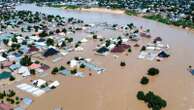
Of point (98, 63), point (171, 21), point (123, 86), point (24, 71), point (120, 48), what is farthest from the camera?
point (171, 21)

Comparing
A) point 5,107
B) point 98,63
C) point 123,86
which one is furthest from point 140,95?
point 5,107

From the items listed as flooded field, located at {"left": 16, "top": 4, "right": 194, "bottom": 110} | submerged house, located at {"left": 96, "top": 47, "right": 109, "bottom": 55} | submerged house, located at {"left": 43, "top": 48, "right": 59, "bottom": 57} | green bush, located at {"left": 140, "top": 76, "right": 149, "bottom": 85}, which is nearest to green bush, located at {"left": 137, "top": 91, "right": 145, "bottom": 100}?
flooded field, located at {"left": 16, "top": 4, "right": 194, "bottom": 110}

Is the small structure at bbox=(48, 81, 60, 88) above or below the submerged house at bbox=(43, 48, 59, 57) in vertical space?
below

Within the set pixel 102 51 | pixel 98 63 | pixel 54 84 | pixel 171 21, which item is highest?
pixel 171 21

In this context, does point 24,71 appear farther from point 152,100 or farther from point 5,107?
point 152,100

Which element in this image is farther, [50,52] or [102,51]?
[102,51]

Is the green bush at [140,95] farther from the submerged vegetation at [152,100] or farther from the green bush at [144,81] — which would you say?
the green bush at [144,81]

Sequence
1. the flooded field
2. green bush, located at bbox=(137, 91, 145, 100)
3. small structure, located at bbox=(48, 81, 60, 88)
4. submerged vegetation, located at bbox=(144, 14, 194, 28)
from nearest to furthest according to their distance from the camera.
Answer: the flooded field → green bush, located at bbox=(137, 91, 145, 100) → small structure, located at bbox=(48, 81, 60, 88) → submerged vegetation, located at bbox=(144, 14, 194, 28)

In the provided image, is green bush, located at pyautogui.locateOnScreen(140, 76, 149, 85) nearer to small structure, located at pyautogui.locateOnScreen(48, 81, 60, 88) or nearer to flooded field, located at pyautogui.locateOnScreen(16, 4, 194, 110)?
flooded field, located at pyautogui.locateOnScreen(16, 4, 194, 110)

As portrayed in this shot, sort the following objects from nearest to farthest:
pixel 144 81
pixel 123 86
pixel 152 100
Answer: pixel 152 100
pixel 123 86
pixel 144 81

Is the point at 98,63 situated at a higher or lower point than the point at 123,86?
higher
